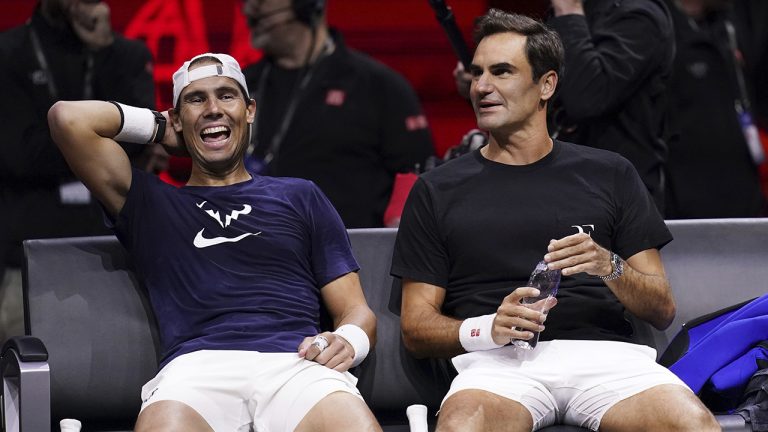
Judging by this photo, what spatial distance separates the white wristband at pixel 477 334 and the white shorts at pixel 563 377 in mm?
59

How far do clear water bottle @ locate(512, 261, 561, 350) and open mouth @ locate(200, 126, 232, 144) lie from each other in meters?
0.96

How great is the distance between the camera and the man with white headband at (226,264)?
11.4ft

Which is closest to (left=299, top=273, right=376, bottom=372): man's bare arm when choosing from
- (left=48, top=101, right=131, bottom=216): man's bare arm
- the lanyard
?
(left=48, top=101, right=131, bottom=216): man's bare arm

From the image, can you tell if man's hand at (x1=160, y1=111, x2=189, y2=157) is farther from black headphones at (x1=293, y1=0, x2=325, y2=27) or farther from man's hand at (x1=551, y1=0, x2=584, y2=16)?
black headphones at (x1=293, y1=0, x2=325, y2=27)

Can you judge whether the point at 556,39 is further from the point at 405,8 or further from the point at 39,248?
the point at 405,8

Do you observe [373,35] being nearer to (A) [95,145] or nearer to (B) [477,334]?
(A) [95,145]

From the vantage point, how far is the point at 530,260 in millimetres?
3723

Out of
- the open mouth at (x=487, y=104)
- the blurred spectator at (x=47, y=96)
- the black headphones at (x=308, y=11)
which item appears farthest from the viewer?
the black headphones at (x=308, y=11)

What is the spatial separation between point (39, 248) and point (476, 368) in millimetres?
1283

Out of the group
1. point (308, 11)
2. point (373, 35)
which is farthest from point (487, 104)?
point (373, 35)

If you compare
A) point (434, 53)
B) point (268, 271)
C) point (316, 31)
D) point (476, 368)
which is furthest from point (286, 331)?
point (434, 53)

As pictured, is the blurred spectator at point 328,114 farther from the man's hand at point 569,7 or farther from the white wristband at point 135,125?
the white wristband at point 135,125

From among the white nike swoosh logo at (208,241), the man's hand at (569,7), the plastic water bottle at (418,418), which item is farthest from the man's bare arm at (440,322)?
the man's hand at (569,7)

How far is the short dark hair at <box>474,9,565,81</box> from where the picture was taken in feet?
12.7
